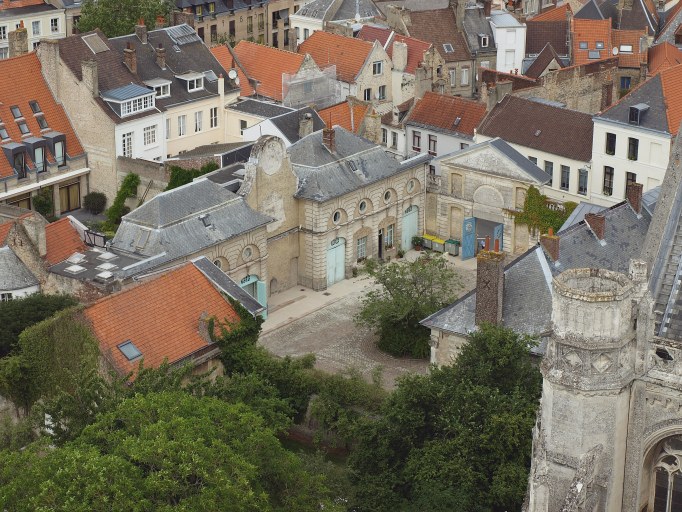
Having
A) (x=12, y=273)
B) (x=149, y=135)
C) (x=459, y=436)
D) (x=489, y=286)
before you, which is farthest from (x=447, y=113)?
(x=459, y=436)

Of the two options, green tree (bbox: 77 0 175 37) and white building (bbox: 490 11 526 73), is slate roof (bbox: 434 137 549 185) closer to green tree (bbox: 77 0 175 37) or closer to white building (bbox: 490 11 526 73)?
white building (bbox: 490 11 526 73)

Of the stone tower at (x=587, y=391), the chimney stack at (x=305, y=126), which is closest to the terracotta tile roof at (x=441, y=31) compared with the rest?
the chimney stack at (x=305, y=126)

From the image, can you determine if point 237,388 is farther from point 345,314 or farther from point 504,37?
point 504,37

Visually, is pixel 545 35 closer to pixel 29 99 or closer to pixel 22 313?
pixel 29 99

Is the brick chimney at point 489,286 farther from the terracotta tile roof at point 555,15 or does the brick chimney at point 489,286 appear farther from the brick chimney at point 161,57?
the terracotta tile roof at point 555,15

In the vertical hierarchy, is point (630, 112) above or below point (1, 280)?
above

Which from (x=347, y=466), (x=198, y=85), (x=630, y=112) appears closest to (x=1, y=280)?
(x=347, y=466)

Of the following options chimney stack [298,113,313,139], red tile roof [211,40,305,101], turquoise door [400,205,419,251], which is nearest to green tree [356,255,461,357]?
turquoise door [400,205,419,251]
